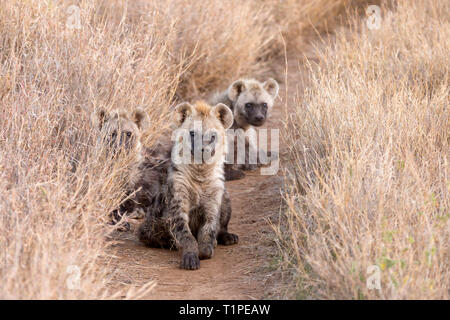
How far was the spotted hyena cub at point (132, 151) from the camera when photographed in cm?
502

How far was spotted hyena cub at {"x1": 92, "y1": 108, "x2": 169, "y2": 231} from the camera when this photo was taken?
16.5 ft

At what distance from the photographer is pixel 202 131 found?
16.0ft

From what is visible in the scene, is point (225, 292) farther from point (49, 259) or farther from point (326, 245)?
point (49, 259)

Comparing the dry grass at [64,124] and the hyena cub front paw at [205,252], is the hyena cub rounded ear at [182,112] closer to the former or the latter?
the dry grass at [64,124]

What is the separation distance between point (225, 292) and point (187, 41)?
165 inches

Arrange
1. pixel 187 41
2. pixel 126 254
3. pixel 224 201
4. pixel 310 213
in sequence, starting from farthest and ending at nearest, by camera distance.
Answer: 1. pixel 187 41
2. pixel 224 201
3. pixel 126 254
4. pixel 310 213

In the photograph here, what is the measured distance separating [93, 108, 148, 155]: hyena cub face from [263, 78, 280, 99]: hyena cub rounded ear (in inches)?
96.3

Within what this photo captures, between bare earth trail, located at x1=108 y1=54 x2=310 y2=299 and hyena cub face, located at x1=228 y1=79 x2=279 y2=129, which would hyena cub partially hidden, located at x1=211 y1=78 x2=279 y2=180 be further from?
bare earth trail, located at x1=108 y1=54 x2=310 y2=299

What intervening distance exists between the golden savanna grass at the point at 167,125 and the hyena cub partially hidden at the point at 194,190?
1.20 feet

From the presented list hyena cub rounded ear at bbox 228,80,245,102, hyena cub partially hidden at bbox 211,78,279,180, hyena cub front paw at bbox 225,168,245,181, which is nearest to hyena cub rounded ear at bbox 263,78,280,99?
hyena cub partially hidden at bbox 211,78,279,180

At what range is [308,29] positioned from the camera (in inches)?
396

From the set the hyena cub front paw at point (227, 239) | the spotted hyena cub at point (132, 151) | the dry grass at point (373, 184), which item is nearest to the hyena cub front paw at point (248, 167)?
the spotted hyena cub at point (132, 151)
